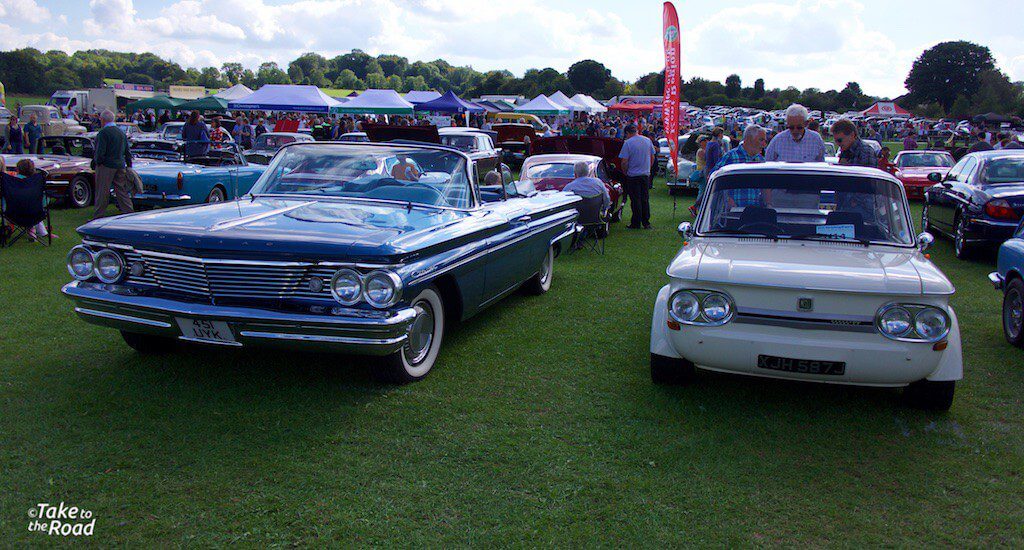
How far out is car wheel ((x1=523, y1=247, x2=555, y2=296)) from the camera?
765 cm

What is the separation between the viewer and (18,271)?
8.24 metres

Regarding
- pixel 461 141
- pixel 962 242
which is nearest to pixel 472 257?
pixel 962 242

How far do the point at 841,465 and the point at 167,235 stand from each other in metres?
4.07

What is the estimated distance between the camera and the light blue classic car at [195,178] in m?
11.8

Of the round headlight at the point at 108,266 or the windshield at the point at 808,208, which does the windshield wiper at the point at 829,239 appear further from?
the round headlight at the point at 108,266

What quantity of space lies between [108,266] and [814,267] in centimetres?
437

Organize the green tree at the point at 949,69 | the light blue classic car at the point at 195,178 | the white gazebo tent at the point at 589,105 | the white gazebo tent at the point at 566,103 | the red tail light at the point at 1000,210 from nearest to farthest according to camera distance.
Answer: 1. the red tail light at the point at 1000,210
2. the light blue classic car at the point at 195,178
3. the white gazebo tent at the point at 566,103
4. the white gazebo tent at the point at 589,105
5. the green tree at the point at 949,69


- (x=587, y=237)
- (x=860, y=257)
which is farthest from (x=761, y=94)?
(x=860, y=257)

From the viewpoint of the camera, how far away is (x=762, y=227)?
5.18 m

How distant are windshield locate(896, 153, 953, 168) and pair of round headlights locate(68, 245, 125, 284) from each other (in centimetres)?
1880

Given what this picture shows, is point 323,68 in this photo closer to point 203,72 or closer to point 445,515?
point 203,72

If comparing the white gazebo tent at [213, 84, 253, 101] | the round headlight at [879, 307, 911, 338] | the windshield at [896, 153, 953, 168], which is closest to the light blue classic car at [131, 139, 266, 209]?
the round headlight at [879, 307, 911, 338]

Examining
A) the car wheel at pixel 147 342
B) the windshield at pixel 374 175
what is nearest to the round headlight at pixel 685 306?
the windshield at pixel 374 175

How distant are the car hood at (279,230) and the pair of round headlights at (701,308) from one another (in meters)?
1.63
